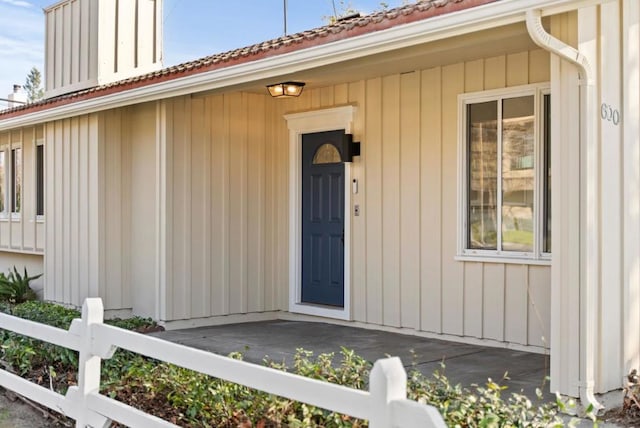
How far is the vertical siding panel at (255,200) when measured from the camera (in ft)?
29.3

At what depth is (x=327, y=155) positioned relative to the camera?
28.1 ft

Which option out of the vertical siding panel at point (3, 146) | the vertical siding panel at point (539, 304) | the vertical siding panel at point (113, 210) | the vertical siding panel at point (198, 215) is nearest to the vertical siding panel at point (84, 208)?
the vertical siding panel at point (113, 210)

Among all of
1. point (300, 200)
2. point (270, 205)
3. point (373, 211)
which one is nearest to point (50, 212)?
point (270, 205)

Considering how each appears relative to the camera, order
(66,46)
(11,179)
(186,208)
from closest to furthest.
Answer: (186,208), (66,46), (11,179)

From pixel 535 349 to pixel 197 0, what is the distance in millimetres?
30139

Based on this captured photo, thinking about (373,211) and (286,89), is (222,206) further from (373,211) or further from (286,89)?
(373,211)

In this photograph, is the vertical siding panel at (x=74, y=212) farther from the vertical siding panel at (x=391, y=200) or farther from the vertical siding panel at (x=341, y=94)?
the vertical siding panel at (x=391, y=200)

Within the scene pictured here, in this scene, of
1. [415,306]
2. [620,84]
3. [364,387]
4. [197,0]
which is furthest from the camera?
[197,0]

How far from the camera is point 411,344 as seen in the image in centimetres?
702

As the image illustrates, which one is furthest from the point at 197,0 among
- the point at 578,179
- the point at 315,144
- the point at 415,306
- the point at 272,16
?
the point at 578,179

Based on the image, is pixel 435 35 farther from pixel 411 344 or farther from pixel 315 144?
pixel 315 144

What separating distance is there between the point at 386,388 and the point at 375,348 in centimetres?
401

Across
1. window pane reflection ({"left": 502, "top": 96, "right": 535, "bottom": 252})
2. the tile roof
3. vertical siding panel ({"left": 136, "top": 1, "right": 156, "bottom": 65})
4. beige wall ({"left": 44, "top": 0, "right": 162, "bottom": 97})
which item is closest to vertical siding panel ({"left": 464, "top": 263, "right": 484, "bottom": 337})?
window pane reflection ({"left": 502, "top": 96, "right": 535, "bottom": 252})

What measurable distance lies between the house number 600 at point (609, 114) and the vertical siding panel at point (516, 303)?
74.1 inches
